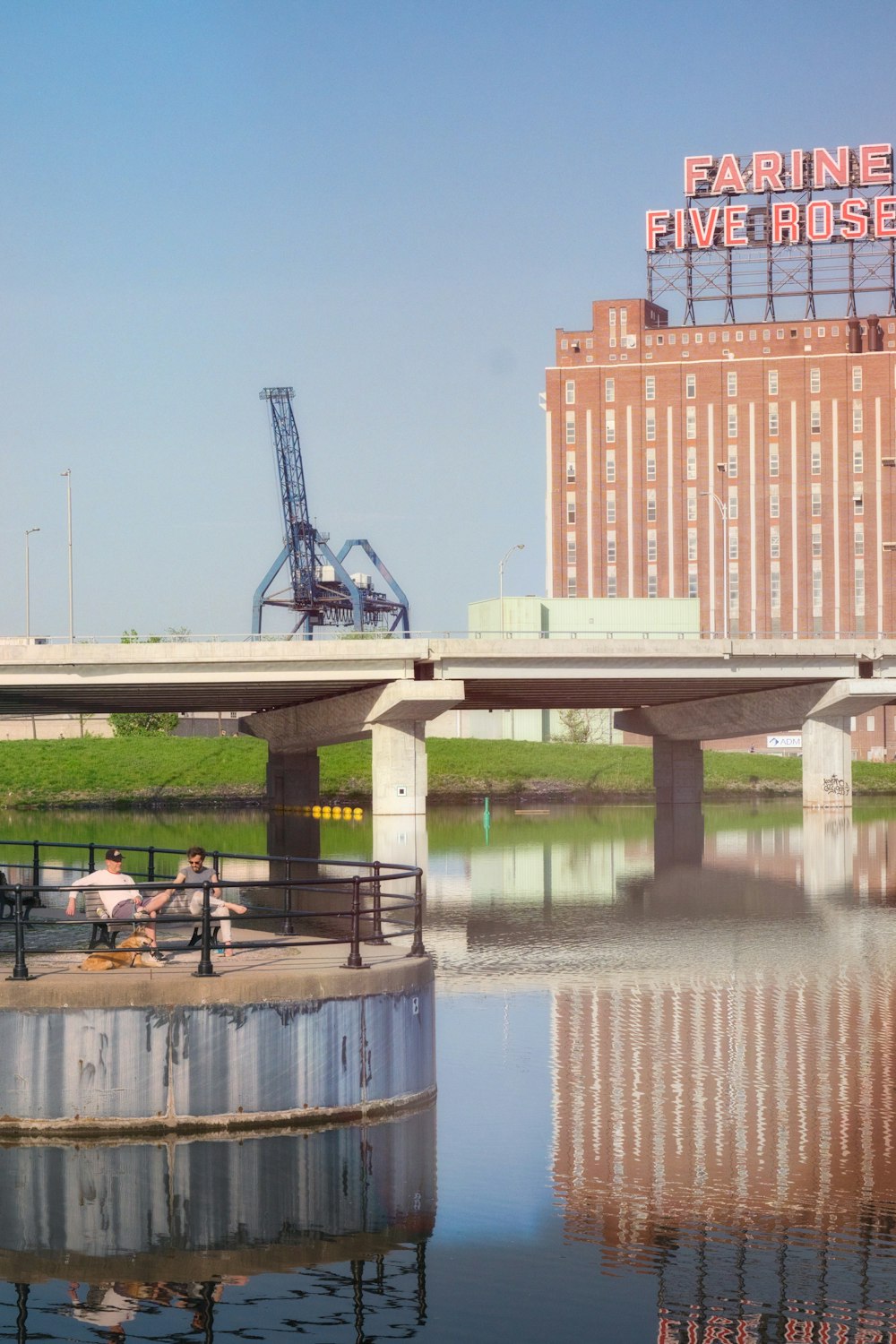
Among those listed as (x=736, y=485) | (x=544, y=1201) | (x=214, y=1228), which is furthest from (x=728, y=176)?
(x=214, y=1228)

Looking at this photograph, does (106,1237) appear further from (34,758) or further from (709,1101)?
(34,758)

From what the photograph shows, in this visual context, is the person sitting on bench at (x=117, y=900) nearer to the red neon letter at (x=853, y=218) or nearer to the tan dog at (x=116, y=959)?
the tan dog at (x=116, y=959)

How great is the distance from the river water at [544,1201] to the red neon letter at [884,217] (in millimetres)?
132496

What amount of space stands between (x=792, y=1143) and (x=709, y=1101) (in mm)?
1535

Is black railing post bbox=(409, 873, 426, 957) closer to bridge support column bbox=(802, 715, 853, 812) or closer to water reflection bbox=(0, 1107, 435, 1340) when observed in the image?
water reflection bbox=(0, 1107, 435, 1340)

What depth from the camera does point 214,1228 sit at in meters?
11.5

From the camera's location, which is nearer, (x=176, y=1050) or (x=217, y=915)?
(x=176, y=1050)

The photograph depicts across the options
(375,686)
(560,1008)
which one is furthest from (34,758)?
(560,1008)

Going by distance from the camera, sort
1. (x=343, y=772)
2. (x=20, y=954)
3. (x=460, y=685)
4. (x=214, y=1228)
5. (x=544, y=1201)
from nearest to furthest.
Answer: (x=214, y=1228) → (x=544, y=1201) → (x=20, y=954) → (x=460, y=685) → (x=343, y=772)

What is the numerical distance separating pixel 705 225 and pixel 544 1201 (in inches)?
5481

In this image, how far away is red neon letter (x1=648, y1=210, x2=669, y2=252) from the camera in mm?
144875

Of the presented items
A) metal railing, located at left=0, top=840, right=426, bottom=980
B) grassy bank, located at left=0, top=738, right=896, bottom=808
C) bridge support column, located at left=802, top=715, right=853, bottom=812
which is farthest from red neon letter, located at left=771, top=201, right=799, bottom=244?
metal railing, located at left=0, top=840, right=426, bottom=980

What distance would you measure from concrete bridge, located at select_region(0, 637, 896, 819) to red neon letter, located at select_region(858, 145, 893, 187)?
2988 inches

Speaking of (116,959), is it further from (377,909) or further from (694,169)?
(694,169)
